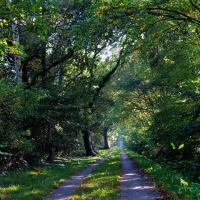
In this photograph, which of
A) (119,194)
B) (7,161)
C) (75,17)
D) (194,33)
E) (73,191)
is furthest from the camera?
(75,17)

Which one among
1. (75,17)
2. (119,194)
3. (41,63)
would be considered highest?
(75,17)

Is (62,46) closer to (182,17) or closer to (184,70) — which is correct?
(184,70)

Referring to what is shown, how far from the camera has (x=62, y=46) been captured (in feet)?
59.5

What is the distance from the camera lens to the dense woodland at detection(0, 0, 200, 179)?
784 cm

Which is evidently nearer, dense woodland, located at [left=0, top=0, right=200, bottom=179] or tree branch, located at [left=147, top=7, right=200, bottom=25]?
dense woodland, located at [left=0, top=0, right=200, bottom=179]

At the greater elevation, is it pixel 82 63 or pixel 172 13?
pixel 82 63

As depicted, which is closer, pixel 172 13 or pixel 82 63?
pixel 172 13

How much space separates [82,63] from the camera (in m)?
19.7

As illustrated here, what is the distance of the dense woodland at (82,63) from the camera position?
309 inches

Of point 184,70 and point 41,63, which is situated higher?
point 41,63

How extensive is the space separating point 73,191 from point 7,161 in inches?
257

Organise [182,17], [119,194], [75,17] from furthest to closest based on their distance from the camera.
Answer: [75,17] < [182,17] < [119,194]

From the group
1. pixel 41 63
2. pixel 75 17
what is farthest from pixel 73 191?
pixel 41 63

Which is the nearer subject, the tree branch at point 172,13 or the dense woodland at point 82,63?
the dense woodland at point 82,63
